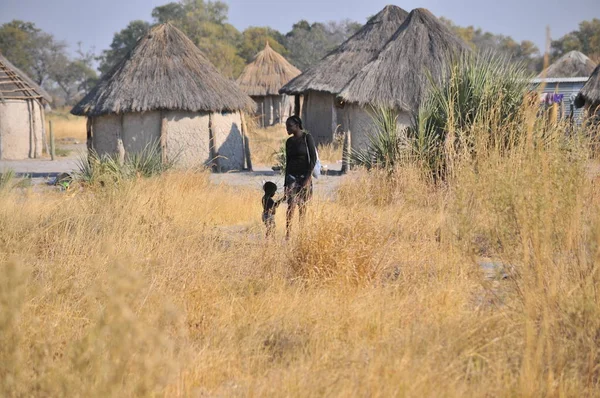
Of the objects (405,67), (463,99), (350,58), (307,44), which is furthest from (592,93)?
(307,44)

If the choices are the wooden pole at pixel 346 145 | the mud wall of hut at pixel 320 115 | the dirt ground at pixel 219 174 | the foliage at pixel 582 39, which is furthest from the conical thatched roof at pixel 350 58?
the foliage at pixel 582 39

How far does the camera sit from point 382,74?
1522 centimetres

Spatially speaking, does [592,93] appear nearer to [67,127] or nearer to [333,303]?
[333,303]

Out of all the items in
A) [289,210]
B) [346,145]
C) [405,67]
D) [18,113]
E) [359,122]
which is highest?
[405,67]

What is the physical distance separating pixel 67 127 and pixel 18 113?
38.1ft

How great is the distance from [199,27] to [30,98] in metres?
32.5

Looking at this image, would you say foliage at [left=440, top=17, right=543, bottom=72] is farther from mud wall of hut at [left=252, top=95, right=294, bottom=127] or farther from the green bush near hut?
the green bush near hut

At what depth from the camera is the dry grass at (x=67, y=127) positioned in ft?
96.8

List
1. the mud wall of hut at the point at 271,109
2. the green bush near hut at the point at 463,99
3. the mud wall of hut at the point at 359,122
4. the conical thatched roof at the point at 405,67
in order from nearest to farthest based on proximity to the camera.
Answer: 1. the green bush near hut at the point at 463,99
2. the conical thatched roof at the point at 405,67
3. the mud wall of hut at the point at 359,122
4. the mud wall of hut at the point at 271,109

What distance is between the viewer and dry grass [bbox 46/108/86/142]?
2952cm

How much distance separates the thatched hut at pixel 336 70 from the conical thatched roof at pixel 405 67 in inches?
87.5

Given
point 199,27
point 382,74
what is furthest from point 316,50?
point 382,74

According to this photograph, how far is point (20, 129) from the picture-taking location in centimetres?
2081

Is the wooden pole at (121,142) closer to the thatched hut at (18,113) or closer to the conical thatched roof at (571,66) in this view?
the thatched hut at (18,113)
